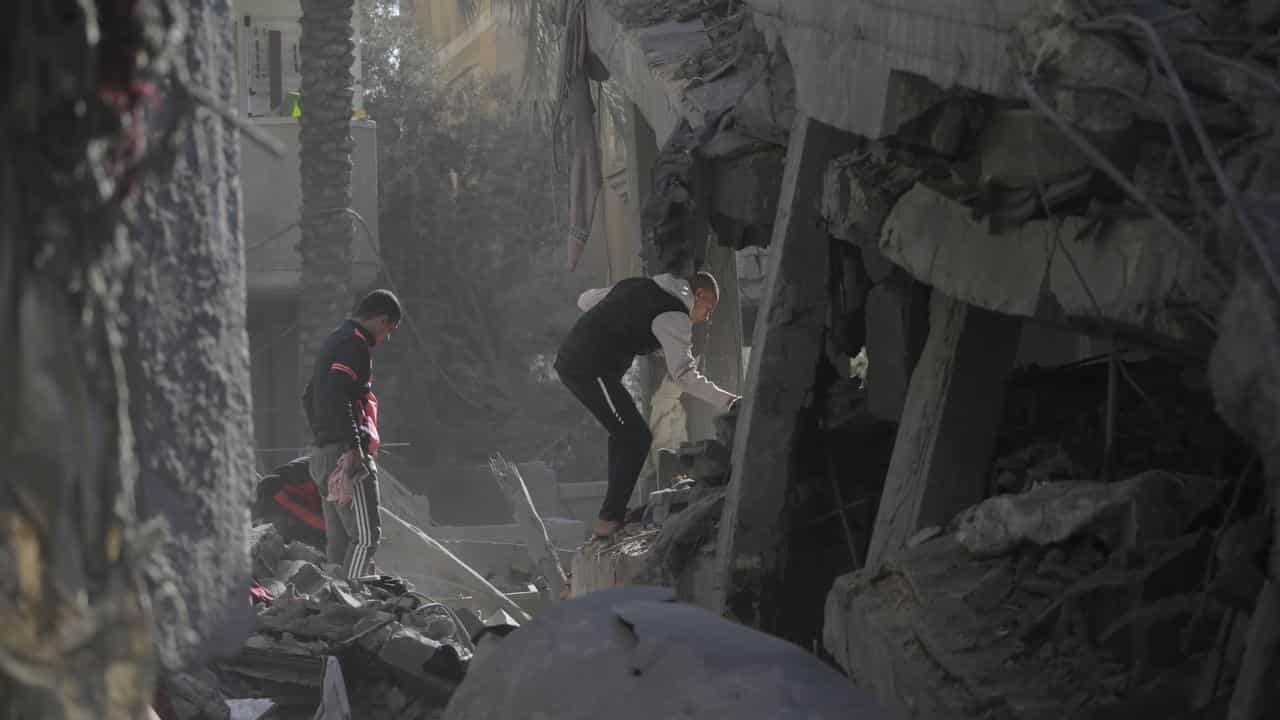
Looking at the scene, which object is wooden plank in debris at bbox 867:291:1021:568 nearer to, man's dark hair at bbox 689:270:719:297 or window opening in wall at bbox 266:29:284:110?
man's dark hair at bbox 689:270:719:297

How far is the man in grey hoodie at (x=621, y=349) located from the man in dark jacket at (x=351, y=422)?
5.59 ft

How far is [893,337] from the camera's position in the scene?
5961 millimetres

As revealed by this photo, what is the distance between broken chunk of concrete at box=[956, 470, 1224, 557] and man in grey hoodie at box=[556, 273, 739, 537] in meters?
4.06

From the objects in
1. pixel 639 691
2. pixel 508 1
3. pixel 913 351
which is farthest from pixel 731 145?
pixel 508 1

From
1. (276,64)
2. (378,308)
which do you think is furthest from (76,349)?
(276,64)

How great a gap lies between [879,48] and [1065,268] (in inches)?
48.1

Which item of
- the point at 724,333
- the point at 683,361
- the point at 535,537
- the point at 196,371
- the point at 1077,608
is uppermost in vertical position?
the point at 196,371

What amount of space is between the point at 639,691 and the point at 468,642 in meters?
6.44

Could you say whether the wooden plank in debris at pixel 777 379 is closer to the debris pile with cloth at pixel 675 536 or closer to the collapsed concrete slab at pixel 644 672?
the debris pile with cloth at pixel 675 536

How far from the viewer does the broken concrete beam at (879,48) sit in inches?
160

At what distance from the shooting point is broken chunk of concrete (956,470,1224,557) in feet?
12.4

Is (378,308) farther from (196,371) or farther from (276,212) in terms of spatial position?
(276,212)

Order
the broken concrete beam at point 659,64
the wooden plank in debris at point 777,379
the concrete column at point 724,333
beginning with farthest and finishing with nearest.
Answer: the concrete column at point 724,333
the broken concrete beam at point 659,64
the wooden plank in debris at point 777,379

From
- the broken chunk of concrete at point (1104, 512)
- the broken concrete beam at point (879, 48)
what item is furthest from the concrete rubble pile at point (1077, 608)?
the broken concrete beam at point (879, 48)
